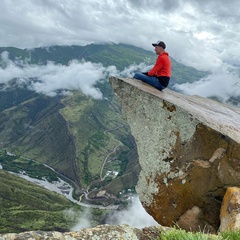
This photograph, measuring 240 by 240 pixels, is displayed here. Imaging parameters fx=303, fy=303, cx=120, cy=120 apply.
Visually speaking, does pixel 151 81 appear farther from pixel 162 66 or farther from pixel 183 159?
pixel 183 159

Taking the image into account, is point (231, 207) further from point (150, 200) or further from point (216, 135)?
point (150, 200)

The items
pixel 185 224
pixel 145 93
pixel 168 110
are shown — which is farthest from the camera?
pixel 145 93

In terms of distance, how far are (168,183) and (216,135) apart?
4.67m

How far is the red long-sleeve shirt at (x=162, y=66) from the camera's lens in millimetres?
24000

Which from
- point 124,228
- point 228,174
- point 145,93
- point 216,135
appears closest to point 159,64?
point 145,93

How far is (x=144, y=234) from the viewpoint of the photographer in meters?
10.3

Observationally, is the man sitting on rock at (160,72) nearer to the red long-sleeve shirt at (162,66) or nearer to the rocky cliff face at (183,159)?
the red long-sleeve shirt at (162,66)

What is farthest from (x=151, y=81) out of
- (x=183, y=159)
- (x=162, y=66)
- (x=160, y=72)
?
(x=183, y=159)

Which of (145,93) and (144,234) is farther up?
(145,93)


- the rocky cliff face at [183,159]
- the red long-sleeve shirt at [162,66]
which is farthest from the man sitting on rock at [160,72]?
the rocky cliff face at [183,159]

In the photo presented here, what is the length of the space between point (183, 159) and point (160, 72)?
338 inches

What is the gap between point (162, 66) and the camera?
81.3ft

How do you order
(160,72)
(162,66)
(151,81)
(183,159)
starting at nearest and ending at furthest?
(183,159)
(162,66)
(160,72)
(151,81)

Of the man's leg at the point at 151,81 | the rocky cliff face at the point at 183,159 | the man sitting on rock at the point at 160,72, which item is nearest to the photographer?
the rocky cliff face at the point at 183,159
